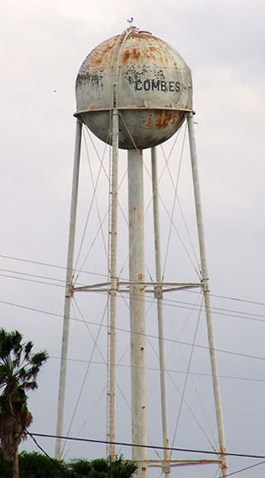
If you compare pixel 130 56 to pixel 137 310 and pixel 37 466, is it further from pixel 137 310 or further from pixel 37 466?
pixel 37 466

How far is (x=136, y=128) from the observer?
69.3 m

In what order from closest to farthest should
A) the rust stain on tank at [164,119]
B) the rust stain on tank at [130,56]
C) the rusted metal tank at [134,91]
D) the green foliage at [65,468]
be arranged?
the green foliage at [65,468] < the rusted metal tank at [134,91] < the rust stain on tank at [164,119] < the rust stain on tank at [130,56]

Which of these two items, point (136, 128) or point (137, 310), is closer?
point (136, 128)

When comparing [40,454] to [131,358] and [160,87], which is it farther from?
[160,87]

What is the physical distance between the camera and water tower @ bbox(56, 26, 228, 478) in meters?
69.0

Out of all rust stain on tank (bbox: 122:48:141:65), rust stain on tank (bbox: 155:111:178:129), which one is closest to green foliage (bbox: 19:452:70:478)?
rust stain on tank (bbox: 155:111:178:129)

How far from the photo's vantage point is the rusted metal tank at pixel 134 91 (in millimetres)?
69000

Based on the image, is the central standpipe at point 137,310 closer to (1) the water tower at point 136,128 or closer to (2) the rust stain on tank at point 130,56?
(1) the water tower at point 136,128

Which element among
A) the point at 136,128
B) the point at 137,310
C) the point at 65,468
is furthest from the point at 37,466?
the point at 136,128

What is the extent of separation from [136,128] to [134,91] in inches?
50.6

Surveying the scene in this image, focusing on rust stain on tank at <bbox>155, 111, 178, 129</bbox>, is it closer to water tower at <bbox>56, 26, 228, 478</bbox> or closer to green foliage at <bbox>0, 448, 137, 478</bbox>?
water tower at <bbox>56, 26, 228, 478</bbox>

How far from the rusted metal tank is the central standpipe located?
154 cm

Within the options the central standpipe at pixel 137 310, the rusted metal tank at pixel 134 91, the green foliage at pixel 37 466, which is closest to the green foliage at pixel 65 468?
the green foliage at pixel 37 466

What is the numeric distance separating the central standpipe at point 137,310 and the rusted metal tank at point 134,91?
154 centimetres
